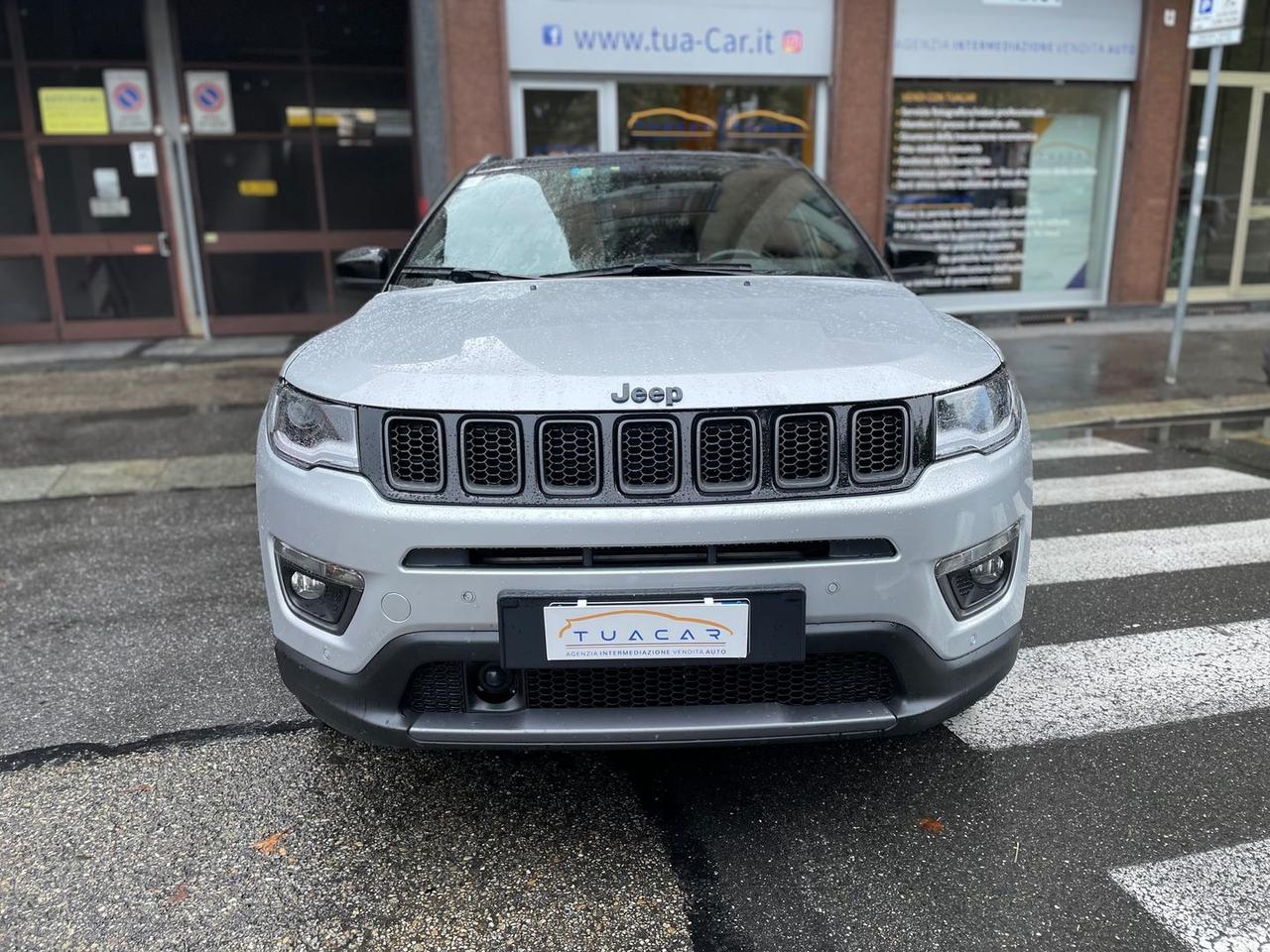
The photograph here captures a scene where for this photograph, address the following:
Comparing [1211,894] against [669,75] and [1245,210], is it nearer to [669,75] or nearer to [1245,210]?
[669,75]

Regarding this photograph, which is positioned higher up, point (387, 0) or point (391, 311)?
point (387, 0)

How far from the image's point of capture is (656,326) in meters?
2.67

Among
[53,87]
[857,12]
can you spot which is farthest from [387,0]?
[857,12]

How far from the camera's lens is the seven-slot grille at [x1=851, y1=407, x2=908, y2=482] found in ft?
7.64

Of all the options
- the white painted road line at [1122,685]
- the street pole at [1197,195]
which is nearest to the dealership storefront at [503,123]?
the street pole at [1197,195]

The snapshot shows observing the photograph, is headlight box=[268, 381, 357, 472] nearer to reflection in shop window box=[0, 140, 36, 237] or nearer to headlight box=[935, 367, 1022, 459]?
headlight box=[935, 367, 1022, 459]

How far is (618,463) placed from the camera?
7.45ft

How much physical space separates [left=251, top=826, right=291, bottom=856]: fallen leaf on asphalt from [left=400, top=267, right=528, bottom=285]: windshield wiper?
1.86m

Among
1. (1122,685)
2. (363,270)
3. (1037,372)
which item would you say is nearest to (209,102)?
(363,270)

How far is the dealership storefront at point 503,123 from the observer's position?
995 cm

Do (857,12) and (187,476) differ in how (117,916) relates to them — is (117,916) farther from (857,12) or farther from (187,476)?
(857,12)

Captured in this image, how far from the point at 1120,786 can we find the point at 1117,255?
10.6 metres

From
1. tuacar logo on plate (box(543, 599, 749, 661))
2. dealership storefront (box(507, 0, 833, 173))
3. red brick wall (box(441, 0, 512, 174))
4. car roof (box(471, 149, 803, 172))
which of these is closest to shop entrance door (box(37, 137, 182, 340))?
red brick wall (box(441, 0, 512, 174))

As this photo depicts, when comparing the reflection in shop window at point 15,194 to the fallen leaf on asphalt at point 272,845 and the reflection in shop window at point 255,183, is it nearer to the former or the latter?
the reflection in shop window at point 255,183
